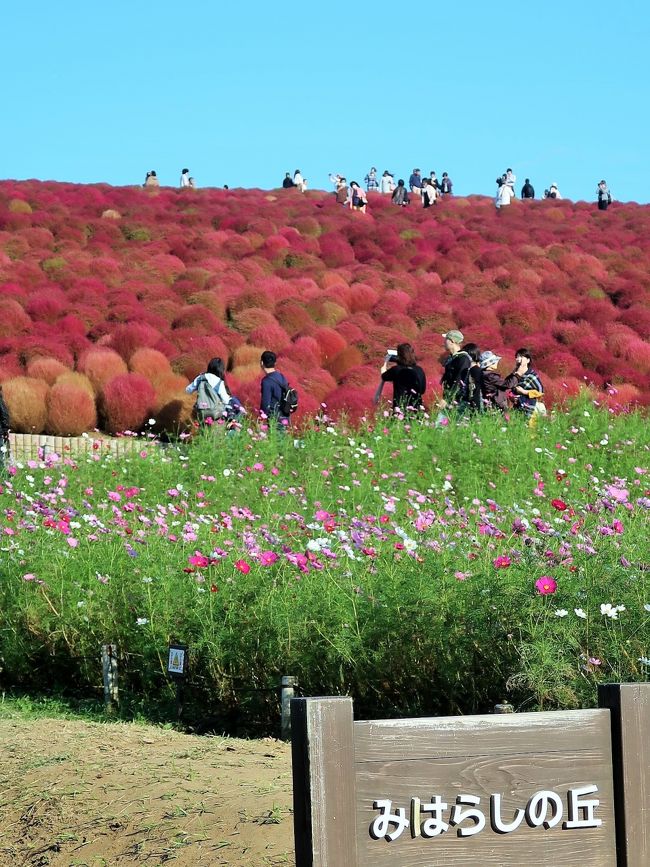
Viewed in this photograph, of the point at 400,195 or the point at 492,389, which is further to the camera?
the point at 400,195

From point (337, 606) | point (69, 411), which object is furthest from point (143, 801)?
point (69, 411)

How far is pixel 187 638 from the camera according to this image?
6156 mm

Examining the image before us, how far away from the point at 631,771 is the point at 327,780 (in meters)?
0.72

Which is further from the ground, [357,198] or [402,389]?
[357,198]

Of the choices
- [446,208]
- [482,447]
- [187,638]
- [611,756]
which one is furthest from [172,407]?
[446,208]

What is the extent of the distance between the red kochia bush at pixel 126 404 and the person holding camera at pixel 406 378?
3.71m

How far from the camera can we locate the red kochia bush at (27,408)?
15031 millimetres

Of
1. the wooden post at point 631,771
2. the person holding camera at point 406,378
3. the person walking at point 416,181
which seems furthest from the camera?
the person walking at point 416,181

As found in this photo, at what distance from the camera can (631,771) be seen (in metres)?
2.96

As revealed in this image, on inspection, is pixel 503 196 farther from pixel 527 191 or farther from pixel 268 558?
pixel 268 558

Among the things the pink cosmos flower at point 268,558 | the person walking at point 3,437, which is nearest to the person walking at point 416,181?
the person walking at point 3,437

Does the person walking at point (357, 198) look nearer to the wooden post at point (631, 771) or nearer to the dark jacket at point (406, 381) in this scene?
the dark jacket at point (406, 381)

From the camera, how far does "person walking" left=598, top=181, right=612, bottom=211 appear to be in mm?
37719

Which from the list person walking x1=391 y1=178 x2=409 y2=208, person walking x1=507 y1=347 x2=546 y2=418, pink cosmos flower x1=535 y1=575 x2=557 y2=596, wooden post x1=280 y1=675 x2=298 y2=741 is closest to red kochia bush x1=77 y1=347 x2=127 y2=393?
person walking x1=507 y1=347 x2=546 y2=418
